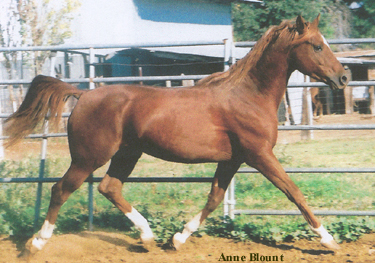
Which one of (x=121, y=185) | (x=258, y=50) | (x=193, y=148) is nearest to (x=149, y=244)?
(x=121, y=185)

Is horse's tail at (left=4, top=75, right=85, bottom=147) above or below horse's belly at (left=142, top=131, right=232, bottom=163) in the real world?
above

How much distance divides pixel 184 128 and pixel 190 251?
121 centimetres

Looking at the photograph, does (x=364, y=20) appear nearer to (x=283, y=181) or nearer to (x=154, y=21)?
(x=154, y=21)

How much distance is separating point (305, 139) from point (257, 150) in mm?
7315

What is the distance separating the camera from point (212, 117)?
395 centimetres

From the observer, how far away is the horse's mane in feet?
12.9

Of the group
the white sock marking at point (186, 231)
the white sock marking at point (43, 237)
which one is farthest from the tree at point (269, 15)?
the white sock marking at point (43, 237)

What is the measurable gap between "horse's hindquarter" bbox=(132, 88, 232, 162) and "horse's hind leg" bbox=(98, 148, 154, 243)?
14.8 inches

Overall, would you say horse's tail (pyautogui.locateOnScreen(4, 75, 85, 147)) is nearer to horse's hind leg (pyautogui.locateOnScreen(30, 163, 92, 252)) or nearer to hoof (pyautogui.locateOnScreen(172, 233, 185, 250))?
horse's hind leg (pyautogui.locateOnScreen(30, 163, 92, 252))

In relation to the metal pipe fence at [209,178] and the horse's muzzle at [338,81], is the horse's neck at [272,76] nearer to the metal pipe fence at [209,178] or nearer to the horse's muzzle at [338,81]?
the horse's muzzle at [338,81]

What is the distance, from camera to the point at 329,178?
6.96 metres

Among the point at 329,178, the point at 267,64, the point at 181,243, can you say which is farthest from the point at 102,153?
the point at 329,178

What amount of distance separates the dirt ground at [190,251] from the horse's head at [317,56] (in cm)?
151
